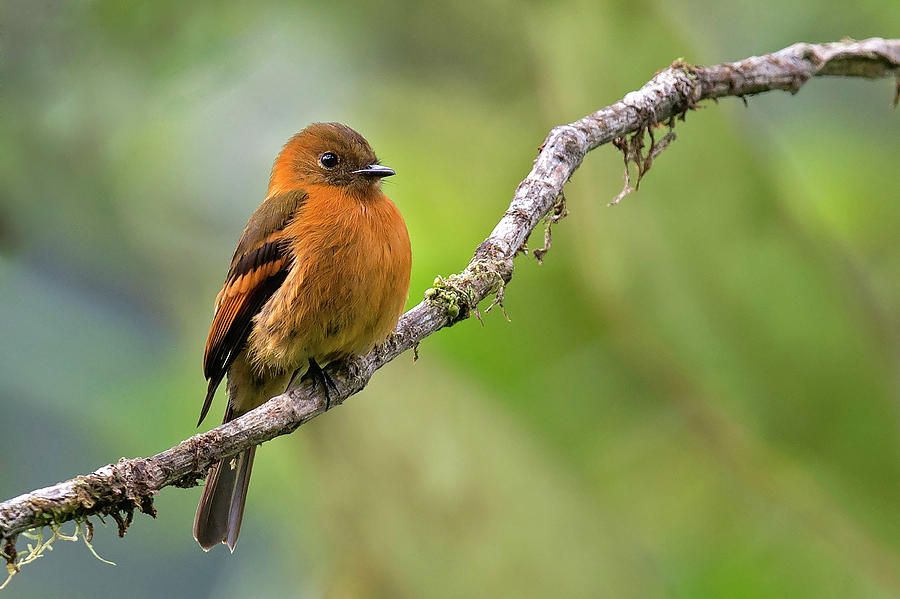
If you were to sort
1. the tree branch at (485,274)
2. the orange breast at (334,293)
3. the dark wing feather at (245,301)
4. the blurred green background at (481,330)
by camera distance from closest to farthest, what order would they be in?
the tree branch at (485,274) < the orange breast at (334,293) < the dark wing feather at (245,301) < the blurred green background at (481,330)

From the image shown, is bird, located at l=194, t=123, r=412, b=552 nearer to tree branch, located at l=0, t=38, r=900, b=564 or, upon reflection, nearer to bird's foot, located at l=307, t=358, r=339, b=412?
bird's foot, located at l=307, t=358, r=339, b=412

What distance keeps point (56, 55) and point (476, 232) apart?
168cm

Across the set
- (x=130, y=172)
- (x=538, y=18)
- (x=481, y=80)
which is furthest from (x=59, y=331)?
(x=538, y=18)

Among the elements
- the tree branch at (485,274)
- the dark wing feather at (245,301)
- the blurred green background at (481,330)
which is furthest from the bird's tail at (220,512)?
the tree branch at (485,274)

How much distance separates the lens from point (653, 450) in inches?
135

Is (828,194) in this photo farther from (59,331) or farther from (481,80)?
(59,331)

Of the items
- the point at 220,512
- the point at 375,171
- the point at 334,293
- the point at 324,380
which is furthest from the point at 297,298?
the point at 220,512

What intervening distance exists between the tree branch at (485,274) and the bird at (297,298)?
126 millimetres

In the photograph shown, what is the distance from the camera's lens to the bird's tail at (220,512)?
9.62 ft

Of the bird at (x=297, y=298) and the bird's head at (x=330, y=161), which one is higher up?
the bird's head at (x=330, y=161)

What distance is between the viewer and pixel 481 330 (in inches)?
132

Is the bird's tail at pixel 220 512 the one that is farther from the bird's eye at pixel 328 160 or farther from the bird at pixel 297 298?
the bird's eye at pixel 328 160

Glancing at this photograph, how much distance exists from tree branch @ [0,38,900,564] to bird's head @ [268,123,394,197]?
0.76 m

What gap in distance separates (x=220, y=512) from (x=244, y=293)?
2.31 ft
